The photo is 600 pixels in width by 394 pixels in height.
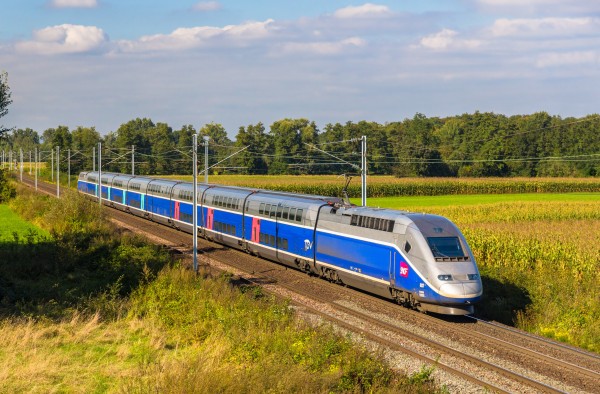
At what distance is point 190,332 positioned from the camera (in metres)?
19.4

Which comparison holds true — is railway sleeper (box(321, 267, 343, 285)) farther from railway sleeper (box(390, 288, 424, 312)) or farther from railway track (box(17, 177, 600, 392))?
railway sleeper (box(390, 288, 424, 312))

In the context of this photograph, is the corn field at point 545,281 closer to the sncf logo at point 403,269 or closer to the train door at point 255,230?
the sncf logo at point 403,269

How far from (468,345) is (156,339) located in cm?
988

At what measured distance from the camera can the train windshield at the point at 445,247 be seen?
22.8 m

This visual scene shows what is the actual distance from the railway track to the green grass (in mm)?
21924

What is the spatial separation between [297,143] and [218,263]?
103 metres

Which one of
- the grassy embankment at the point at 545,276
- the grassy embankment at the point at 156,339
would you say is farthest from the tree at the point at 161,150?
the grassy embankment at the point at 156,339

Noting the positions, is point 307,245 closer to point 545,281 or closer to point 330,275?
point 330,275

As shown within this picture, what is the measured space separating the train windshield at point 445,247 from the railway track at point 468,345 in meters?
2.49

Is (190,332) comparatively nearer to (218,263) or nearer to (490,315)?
(490,315)

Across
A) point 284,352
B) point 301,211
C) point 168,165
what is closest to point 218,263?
point 301,211

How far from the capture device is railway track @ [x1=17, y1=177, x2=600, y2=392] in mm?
17141

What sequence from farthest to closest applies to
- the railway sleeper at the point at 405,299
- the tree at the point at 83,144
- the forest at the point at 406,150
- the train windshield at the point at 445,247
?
the tree at the point at 83,144 < the forest at the point at 406,150 < the railway sleeper at the point at 405,299 < the train windshield at the point at 445,247

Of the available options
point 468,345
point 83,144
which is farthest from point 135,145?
point 468,345
